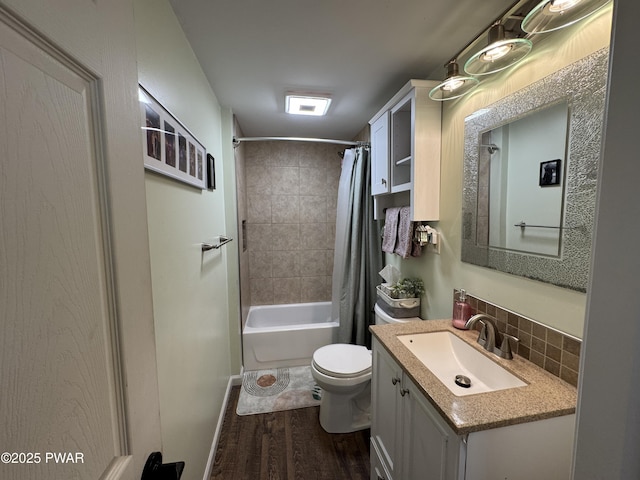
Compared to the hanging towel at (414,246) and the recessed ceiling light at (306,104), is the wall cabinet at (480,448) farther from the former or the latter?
the recessed ceiling light at (306,104)

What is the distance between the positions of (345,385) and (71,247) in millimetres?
1765

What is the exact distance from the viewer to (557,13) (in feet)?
2.86

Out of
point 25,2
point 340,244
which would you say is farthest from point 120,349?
point 340,244

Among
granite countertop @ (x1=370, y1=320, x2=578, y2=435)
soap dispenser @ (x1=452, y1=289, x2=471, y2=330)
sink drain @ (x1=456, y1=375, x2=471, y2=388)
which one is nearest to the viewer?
granite countertop @ (x1=370, y1=320, x2=578, y2=435)

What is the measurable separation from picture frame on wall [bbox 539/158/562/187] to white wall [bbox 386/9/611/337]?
0.34 m

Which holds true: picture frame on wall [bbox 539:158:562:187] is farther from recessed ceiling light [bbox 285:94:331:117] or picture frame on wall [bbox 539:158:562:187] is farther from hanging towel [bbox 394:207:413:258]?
recessed ceiling light [bbox 285:94:331:117]

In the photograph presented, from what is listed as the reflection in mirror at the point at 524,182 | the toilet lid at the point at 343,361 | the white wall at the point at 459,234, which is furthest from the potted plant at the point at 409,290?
the reflection in mirror at the point at 524,182

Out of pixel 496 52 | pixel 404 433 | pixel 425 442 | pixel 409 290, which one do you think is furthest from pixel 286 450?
pixel 496 52

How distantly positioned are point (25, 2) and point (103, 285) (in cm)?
37

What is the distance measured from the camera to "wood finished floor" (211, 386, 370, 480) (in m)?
1.62

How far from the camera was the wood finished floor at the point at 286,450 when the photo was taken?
1.62 m

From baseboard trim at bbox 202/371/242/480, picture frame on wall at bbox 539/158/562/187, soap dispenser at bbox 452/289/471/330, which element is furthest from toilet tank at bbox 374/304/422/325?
baseboard trim at bbox 202/371/242/480

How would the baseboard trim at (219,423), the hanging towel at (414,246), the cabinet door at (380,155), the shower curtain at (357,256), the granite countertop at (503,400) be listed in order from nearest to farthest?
the granite countertop at (503,400), the baseboard trim at (219,423), the hanging towel at (414,246), the cabinet door at (380,155), the shower curtain at (357,256)

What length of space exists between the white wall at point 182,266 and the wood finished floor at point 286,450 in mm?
190
